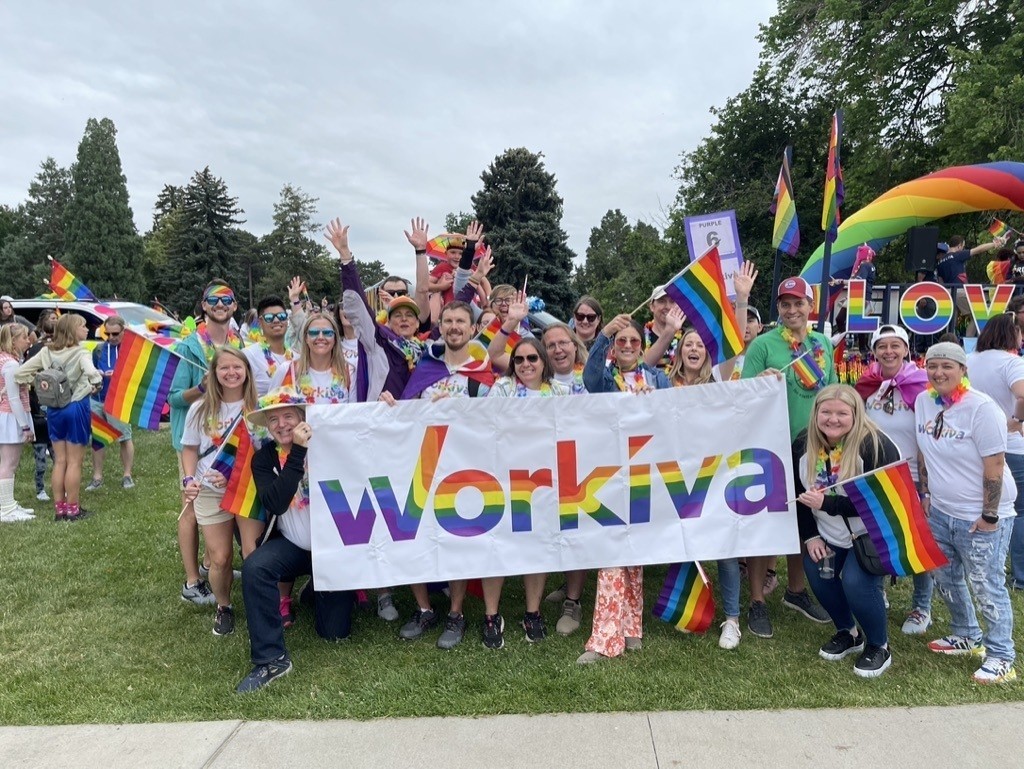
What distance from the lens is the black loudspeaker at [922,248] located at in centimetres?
1062

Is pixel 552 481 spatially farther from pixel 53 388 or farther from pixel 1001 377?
pixel 53 388

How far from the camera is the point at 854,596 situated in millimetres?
3951

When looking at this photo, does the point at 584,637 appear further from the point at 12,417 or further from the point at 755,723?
the point at 12,417

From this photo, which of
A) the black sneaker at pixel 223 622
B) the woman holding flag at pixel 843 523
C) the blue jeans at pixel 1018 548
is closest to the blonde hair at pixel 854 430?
the woman holding flag at pixel 843 523

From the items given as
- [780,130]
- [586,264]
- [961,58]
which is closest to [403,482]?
[961,58]

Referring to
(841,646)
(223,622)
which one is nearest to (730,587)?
(841,646)

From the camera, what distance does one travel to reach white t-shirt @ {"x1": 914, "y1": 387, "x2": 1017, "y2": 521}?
3.75m

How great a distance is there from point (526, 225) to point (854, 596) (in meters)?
Result: 29.3

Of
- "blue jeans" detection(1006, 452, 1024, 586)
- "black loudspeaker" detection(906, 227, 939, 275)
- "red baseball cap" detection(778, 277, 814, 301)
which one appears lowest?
"blue jeans" detection(1006, 452, 1024, 586)

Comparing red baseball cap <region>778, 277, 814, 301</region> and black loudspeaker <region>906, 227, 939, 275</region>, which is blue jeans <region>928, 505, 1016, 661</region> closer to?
red baseball cap <region>778, 277, 814, 301</region>

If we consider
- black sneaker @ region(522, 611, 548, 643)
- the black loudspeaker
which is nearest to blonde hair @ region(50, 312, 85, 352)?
black sneaker @ region(522, 611, 548, 643)

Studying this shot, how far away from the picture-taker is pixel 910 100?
20031mm

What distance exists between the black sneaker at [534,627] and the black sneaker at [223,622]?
1.96 metres

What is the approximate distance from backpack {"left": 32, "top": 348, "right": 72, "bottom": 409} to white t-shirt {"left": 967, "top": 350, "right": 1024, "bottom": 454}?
8177 mm
